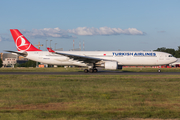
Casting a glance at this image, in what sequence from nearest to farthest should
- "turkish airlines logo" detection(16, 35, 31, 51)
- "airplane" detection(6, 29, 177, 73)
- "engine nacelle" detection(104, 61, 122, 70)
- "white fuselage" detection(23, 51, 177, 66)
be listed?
1. "engine nacelle" detection(104, 61, 122, 70)
2. "airplane" detection(6, 29, 177, 73)
3. "white fuselage" detection(23, 51, 177, 66)
4. "turkish airlines logo" detection(16, 35, 31, 51)

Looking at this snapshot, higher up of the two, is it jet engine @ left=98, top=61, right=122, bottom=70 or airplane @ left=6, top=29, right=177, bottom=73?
airplane @ left=6, top=29, right=177, bottom=73

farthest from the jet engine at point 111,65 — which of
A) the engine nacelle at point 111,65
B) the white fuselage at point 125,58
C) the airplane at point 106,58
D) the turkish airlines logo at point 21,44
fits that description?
the turkish airlines logo at point 21,44

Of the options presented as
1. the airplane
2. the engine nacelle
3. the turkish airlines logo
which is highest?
the turkish airlines logo

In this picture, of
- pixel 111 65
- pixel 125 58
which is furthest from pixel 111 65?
pixel 125 58

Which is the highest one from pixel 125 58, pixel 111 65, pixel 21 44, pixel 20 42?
pixel 20 42

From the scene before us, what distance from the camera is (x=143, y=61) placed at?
113 feet

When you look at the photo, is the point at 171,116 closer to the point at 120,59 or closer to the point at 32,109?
the point at 32,109

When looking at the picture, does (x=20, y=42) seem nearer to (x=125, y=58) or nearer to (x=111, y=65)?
(x=111, y=65)

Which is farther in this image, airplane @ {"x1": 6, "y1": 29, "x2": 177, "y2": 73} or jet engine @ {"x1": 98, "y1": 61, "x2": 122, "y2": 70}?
airplane @ {"x1": 6, "y1": 29, "x2": 177, "y2": 73}

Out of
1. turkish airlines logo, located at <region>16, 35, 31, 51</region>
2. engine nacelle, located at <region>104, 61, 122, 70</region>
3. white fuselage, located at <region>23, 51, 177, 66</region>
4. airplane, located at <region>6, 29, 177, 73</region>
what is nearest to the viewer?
engine nacelle, located at <region>104, 61, 122, 70</region>

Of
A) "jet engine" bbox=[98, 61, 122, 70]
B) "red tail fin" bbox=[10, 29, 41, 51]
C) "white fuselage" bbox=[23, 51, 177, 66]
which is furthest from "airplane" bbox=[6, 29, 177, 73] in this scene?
"red tail fin" bbox=[10, 29, 41, 51]

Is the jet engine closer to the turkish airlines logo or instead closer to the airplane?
the airplane

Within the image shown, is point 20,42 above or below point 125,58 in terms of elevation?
above

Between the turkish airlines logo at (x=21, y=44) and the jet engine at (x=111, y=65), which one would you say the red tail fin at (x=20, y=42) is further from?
the jet engine at (x=111, y=65)
